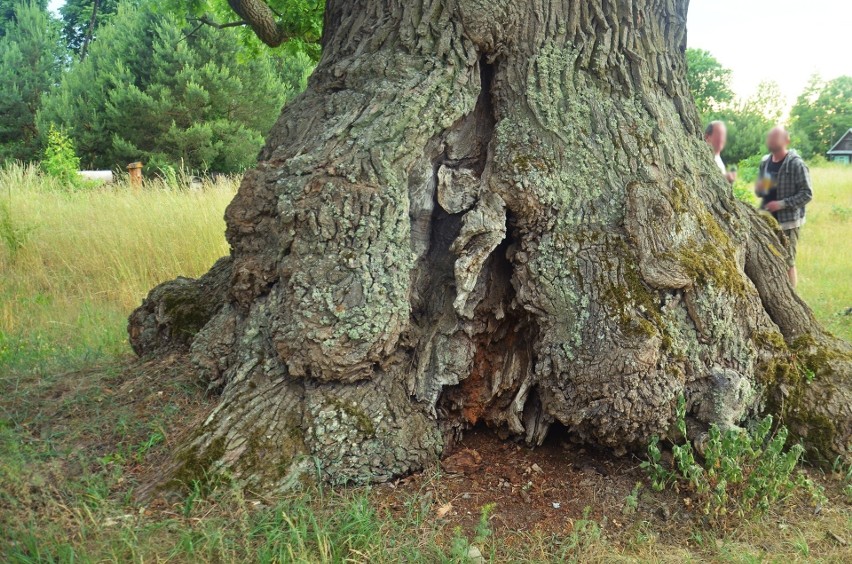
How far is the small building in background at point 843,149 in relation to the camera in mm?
27559

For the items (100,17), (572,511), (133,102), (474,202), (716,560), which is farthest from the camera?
(100,17)

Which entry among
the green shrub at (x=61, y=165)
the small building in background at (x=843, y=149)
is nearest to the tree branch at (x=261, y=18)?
the green shrub at (x=61, y=165)

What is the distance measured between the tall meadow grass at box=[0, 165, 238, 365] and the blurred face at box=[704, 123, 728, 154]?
5.22 m

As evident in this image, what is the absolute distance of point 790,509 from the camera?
117 inches

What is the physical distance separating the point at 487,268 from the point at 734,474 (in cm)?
145

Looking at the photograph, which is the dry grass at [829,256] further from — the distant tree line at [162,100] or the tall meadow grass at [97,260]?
the distant tree line at [162,100]

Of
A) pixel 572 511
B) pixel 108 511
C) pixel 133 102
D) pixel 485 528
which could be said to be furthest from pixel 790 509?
pixel 133 102

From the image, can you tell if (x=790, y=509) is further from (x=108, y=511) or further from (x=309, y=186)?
(x=108, y=511)

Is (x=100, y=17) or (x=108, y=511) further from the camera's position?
(x=100, y=17)

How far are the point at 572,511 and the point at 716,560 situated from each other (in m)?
0.59

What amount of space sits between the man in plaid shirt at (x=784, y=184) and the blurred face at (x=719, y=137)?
632 mm

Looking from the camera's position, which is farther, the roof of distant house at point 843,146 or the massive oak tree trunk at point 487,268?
the roof of distant house at point 843,146

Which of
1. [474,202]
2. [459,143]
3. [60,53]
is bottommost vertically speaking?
[474,202]

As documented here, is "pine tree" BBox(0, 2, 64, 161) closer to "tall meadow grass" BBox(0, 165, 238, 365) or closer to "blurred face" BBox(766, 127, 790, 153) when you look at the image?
"tall meadow grass" BBox(0, 165, 238, 365)
